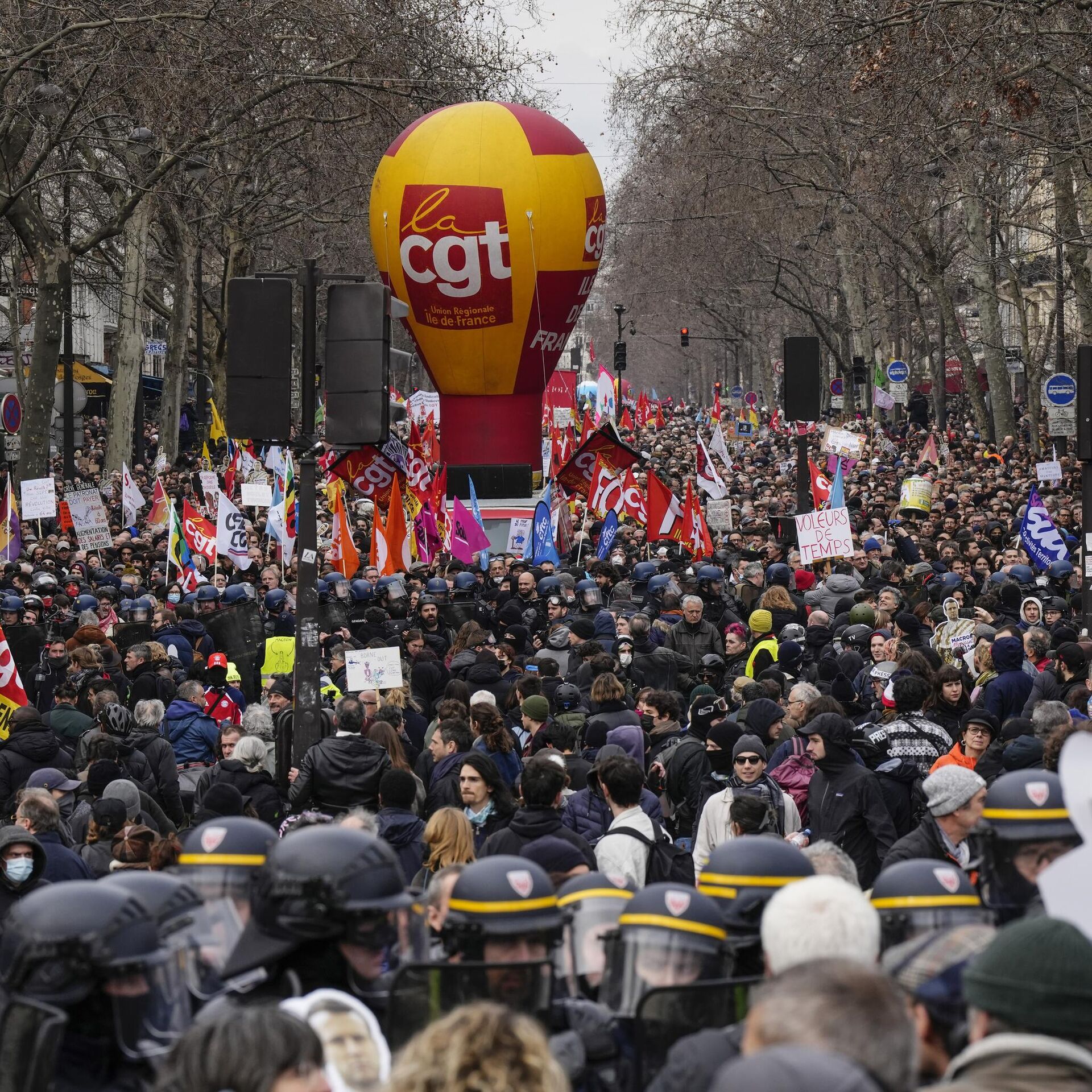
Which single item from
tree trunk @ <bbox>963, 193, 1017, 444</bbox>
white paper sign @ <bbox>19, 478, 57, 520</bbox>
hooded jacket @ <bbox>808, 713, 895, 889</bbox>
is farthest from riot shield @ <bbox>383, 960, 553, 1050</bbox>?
tree trunk @ <bbox>963, 193, 1017, 444</bbox>

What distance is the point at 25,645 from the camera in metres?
14.0

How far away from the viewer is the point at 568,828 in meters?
7.54

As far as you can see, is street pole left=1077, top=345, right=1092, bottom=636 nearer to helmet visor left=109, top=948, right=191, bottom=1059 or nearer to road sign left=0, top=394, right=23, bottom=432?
helmet visor left=109, top=948, right=191, bottom=1059

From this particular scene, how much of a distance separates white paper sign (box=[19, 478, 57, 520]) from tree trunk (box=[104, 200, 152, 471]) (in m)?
13.3

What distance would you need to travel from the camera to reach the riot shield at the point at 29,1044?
139 inches

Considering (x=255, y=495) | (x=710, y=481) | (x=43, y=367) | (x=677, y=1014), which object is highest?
(x=43, y=367)

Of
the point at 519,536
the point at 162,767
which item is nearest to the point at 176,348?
the point at 519,536

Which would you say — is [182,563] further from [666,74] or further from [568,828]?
[666,74]

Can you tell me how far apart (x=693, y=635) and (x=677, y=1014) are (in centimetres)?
1009

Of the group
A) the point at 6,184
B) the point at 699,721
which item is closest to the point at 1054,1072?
the point at 699,721

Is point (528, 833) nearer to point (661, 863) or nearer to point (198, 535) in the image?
point (661, 863)

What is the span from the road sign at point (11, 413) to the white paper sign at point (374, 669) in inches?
661

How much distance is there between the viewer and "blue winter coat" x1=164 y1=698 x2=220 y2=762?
10.8m

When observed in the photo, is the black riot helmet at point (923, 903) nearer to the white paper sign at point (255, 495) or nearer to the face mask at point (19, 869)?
the face mask at point (19, 869)
